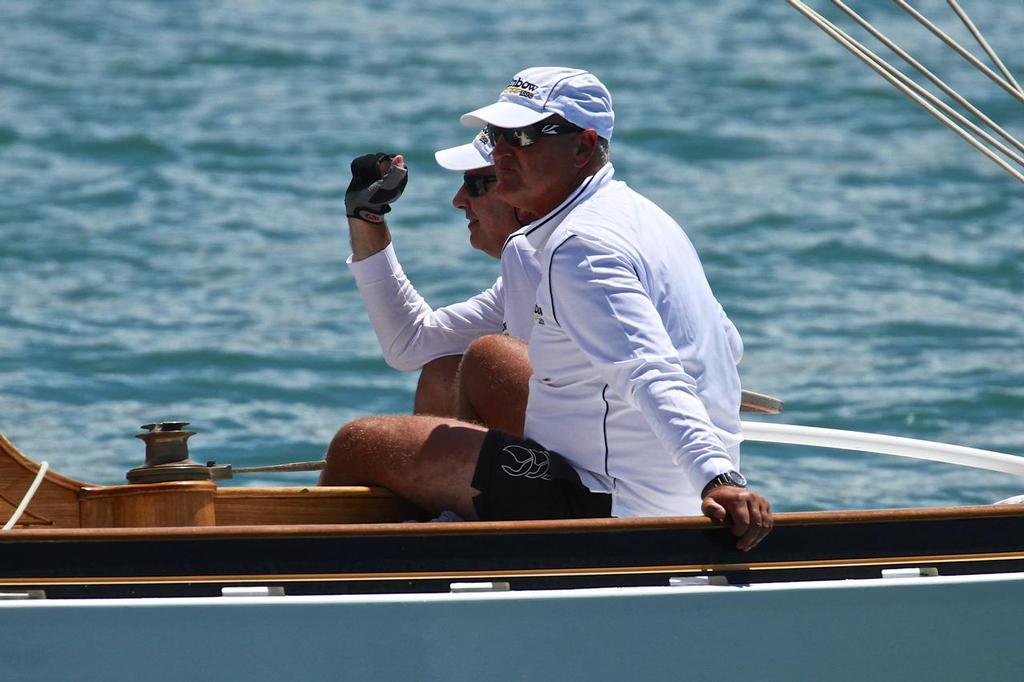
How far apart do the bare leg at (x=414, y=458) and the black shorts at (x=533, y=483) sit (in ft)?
0.16

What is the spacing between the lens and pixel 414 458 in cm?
328

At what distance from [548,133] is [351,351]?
7.59 m

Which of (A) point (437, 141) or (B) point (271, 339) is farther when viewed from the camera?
(A) point (437, 141)

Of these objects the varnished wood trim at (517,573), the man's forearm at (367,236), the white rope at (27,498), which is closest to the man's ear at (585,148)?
the varnished wood trim at (517,573)

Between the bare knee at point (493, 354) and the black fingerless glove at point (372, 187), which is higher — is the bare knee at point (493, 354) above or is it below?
below

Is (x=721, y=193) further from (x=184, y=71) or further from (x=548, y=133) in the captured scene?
(x=548, y=133)

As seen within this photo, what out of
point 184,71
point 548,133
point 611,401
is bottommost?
point 611,401

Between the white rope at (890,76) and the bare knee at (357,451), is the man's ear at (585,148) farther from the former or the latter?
the white rope at (890,76)

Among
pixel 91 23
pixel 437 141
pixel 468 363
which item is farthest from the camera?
pixel 91 23

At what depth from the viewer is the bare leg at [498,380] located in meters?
3.36

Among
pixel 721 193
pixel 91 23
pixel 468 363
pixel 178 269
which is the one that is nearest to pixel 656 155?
pixel 721 193

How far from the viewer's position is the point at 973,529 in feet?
9.75

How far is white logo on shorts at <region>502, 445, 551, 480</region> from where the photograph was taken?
3.08 metres

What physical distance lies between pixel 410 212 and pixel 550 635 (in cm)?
1100
